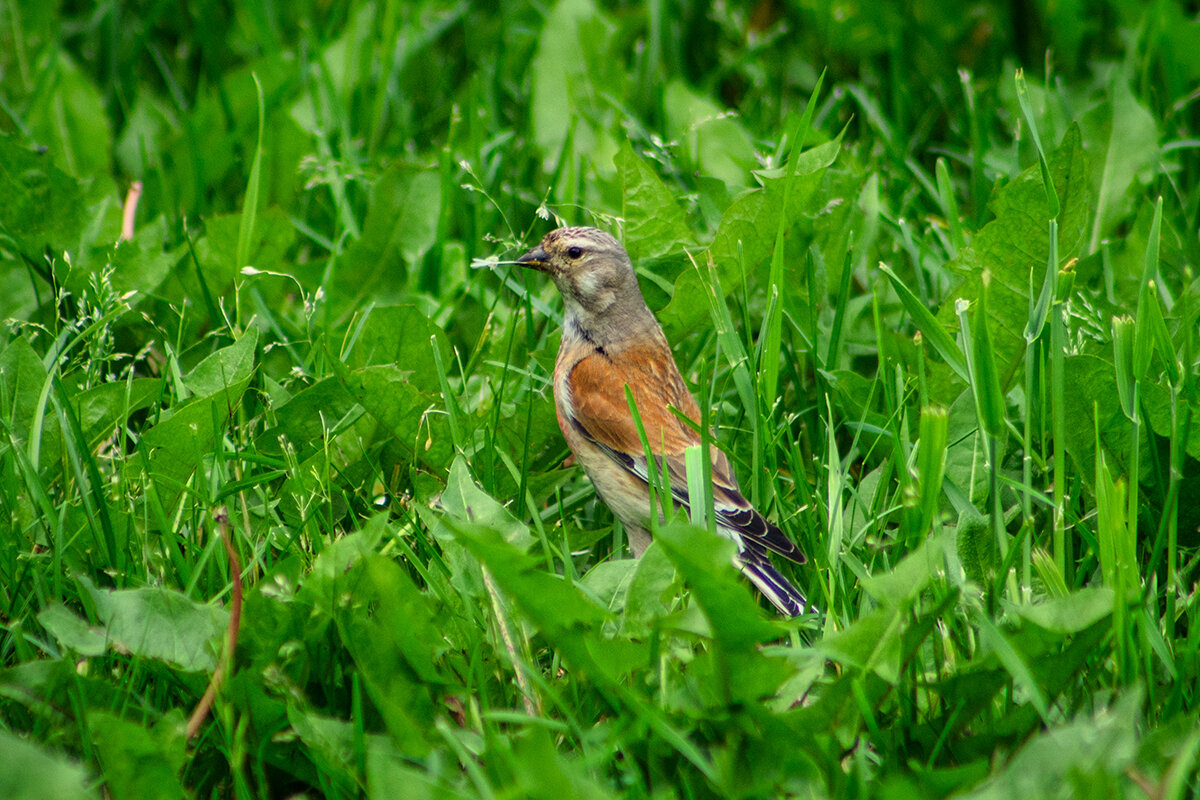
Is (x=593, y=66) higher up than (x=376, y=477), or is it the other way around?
(x=593, y=66)

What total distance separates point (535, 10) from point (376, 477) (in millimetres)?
3879

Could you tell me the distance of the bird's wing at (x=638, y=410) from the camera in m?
3.58

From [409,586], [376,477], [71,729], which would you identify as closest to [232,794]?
[71,729]

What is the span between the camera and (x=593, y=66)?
533 centimetres

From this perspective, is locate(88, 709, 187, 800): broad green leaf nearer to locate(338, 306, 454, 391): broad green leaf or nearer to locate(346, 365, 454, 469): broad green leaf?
locate(346, 365, 454, 469): broad green leaf

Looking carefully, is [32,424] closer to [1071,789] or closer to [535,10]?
[1071,789]

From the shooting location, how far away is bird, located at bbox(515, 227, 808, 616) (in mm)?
3373

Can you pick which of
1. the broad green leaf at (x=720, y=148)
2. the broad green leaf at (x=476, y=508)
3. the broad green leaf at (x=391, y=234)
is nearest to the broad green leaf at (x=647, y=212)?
the broad green leaf at (x=720, y=148)

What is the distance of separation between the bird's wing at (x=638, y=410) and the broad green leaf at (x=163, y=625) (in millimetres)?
1404

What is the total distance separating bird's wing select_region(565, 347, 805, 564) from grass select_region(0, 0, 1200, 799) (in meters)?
0.11

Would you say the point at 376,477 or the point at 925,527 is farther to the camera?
the point at 376,477

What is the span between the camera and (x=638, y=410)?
351cm

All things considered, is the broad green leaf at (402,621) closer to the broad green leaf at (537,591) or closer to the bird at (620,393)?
the broad green leaf at (537,591)

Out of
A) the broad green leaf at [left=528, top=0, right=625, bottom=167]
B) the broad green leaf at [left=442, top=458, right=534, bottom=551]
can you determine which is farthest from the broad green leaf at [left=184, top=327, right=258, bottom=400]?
the broad green leaf at [left=528, top=0, right=625, bottom=167]
